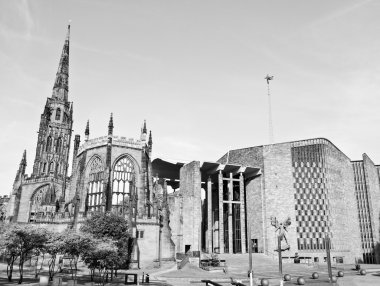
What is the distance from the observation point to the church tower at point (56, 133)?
91.0 m

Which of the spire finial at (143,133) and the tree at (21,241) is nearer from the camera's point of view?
the tree at (21,241)

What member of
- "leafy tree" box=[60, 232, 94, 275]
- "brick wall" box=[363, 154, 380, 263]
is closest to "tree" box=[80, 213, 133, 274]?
"leafy tree" box=[60, 232, 94, 275]

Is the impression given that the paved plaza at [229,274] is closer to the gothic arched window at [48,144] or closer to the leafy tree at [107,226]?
the leafy tree at [107,226]

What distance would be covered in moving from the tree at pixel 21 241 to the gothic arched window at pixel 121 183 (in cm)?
2803

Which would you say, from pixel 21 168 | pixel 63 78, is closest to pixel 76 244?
pixel 21 168

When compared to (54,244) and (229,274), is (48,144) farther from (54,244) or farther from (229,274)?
(229,274)

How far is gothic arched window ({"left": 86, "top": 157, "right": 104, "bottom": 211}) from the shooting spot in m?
62.4

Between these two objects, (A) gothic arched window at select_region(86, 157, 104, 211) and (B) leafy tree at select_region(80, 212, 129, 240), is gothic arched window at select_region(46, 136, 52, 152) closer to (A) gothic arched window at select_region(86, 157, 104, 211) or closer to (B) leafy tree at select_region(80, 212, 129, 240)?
(A) gothic arched window at select_region(86, 157, 104, 211)

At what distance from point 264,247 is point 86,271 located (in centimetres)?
3646

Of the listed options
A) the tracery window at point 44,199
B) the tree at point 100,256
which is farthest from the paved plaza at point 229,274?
the tracery window at point 44,199

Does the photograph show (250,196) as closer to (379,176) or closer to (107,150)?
(107,150)

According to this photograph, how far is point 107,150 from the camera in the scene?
63812 millimetres

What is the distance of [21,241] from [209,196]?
4472 cm

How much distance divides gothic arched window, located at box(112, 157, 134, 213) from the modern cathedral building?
0.18 meters
